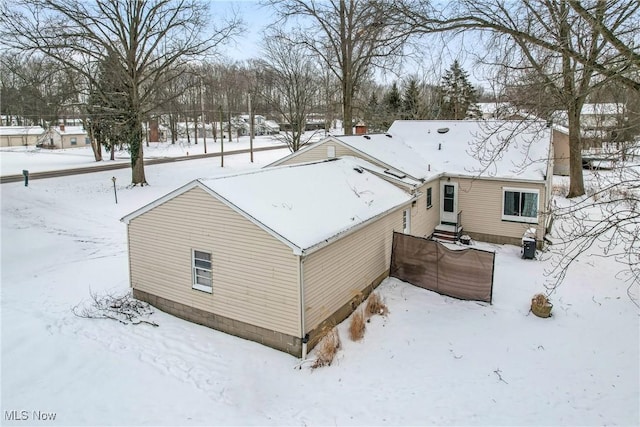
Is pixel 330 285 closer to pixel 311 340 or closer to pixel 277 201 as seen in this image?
pixel 311 340

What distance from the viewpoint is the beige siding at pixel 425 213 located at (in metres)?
17.0

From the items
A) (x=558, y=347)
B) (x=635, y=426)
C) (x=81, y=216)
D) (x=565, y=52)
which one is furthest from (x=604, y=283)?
(x=81, y=216)

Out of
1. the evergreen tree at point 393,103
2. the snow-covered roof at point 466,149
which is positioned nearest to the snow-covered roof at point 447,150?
the snow-covered roof at point 466,149

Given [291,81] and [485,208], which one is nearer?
[485,208]

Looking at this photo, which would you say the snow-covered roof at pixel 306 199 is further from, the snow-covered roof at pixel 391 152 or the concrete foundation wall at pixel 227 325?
the concrete foundation wall at pixel 227 325

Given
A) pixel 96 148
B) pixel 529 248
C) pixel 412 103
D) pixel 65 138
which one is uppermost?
pixel 412 103

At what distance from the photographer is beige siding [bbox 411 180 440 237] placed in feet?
55.7

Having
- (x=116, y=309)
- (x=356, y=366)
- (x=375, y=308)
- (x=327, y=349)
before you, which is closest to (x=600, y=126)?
(x=375, y=308)

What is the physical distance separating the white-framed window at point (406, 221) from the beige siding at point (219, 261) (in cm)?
723

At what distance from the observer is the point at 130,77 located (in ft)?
94.2

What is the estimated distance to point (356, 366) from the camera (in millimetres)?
9594

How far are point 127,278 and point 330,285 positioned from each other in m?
7.23

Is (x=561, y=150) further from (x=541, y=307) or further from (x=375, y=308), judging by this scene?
(x=375, y=308)

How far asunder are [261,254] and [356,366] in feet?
10.8
